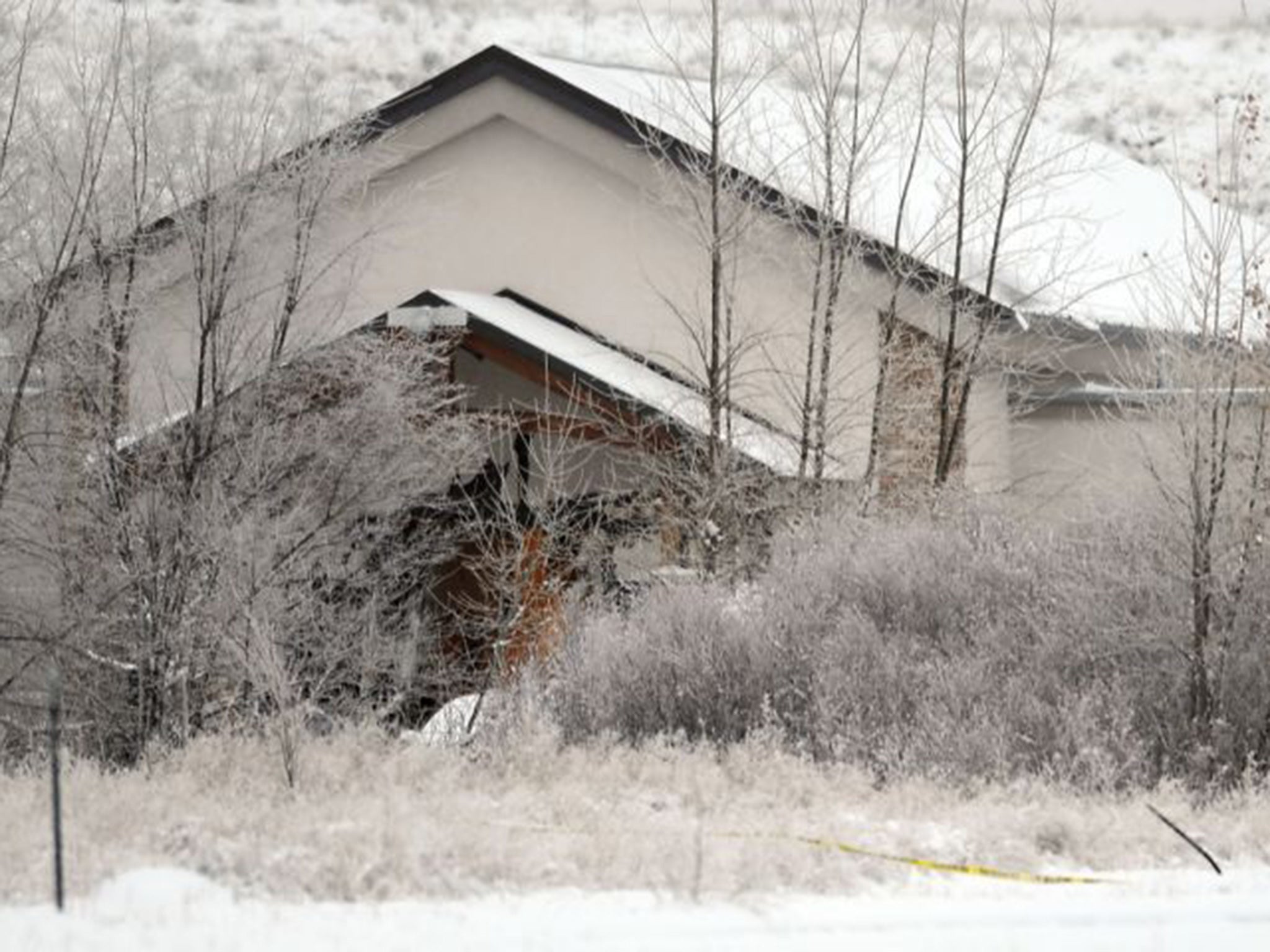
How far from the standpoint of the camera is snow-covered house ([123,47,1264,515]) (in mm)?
20375

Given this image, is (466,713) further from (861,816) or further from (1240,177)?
(1240,177)

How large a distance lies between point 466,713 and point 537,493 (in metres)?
4.71

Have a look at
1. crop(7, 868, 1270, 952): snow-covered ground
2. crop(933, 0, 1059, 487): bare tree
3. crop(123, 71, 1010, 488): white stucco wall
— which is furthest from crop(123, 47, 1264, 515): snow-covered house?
crop(7, 868, 1270, 952): snow-covered ground

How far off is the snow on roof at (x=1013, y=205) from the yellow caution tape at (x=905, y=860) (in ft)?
31.2

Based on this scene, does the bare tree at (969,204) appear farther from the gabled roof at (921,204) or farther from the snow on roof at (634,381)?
the snow on roof at (634,381)

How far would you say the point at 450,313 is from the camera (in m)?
19.5

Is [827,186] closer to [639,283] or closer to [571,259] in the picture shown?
[639,283]

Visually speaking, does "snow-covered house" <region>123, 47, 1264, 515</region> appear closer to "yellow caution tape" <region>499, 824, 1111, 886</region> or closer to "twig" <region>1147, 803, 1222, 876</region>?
"twig" <region>1147, 803, 1222, 876</region>

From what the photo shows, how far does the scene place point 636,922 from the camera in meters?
8.16

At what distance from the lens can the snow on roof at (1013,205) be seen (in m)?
21.3

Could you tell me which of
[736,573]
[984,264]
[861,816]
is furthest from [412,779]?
[984,264]

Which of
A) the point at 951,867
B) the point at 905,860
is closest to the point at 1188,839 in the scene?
the point at 951,867

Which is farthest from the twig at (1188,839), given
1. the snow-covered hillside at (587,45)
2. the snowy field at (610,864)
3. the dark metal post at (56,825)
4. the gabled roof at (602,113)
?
the snow-covered hillside at (587,45)

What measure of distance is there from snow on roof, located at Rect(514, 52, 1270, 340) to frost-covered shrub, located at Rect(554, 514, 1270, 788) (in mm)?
3714
